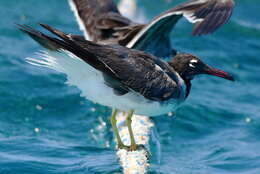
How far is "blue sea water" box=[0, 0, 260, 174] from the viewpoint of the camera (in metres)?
9.40

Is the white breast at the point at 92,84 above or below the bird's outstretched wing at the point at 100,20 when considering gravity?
below

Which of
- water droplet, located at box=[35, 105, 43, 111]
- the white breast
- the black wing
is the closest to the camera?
the black wing

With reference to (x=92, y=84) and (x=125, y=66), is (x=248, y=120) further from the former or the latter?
(x=92, y=84)

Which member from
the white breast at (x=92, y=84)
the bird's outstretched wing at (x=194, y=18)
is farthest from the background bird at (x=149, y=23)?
the white breast at (x=92, y=84)

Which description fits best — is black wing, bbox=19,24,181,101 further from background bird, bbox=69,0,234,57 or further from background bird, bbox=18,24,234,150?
background bird, bbox=69,0,234,57

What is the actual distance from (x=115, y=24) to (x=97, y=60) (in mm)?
3934

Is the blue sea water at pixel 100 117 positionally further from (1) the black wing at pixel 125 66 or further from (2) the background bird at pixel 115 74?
(1) the black wing at pixel 125 66

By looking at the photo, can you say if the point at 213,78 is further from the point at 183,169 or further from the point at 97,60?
the point at 97,60

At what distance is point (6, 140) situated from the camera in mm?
9906

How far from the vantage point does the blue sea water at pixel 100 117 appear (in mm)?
9398

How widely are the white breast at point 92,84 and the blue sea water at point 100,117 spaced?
0.97 metres

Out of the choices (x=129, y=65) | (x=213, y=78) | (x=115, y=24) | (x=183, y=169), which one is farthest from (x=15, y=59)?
(x=129, y=65)

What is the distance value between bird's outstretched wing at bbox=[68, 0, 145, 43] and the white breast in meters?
2.91

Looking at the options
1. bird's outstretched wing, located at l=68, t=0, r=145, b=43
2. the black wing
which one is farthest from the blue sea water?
bird's outstretched wing, located at l=68, t=0, r=145, b=43
